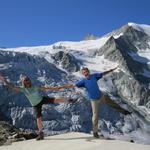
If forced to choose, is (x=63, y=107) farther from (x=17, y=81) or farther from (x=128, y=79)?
(x=128, y=79)

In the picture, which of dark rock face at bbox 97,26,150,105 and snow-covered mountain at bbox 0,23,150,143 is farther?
dark rock face at bbox 97,26,150,105

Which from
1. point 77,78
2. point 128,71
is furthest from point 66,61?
point 128,71

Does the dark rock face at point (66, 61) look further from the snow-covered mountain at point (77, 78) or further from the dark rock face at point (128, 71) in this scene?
the dark rock face at point (128, 71)

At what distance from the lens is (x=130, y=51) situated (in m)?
194

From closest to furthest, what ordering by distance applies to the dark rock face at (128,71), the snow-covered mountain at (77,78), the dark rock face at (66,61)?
the snow-covered mountain at (77,78) → the dark rock face at (66,61) → the dark rock face at (128,71)

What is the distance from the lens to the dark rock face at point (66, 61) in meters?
142

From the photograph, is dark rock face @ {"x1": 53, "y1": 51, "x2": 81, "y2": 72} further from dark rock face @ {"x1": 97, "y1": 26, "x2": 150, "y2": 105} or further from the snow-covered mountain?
dark rock face @ {"x1": 97, "y1": 26, "x2": 150, "y2": 105}

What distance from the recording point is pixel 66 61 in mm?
142250

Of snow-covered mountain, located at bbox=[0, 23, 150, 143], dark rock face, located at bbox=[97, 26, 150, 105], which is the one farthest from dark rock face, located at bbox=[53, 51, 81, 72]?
dark rock face, located at bbox=[97, 26, 150, 105]

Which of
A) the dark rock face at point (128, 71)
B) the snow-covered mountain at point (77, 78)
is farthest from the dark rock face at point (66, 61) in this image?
the dark rock face at point (128, 71)

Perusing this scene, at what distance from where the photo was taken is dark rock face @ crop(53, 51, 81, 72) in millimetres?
141988

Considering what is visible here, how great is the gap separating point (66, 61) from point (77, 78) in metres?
10.4

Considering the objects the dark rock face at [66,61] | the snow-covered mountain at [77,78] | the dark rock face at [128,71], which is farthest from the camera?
the dark rock face at [128,71]

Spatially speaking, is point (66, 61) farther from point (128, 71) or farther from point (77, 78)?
point (128, 71)
